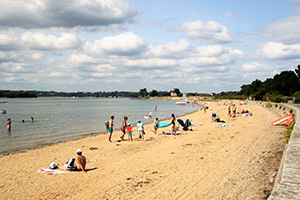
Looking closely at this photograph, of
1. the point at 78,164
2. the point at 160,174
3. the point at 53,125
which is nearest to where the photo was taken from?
the point at 160,174

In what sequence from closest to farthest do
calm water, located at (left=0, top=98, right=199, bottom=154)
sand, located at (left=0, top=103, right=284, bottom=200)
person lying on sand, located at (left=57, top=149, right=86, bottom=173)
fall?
sand, located at (left=0, top=103, right=284, bottom=200)
person lying on sand, located at (left=57, top=149, right=86, bottom=173)
calm water, located at (left=0, top=98, right=199, bottom=154)

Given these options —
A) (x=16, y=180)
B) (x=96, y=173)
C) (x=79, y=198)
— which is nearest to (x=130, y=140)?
(x=96, y=173)

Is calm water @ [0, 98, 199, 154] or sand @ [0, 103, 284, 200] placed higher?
sand @ [0, 103, 284, 200]

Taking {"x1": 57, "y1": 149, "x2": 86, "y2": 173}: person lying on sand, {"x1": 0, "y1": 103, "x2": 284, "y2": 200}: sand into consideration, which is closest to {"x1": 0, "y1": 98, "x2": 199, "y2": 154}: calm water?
{"x1": 0, "y1": 103, "x2": 284, "y2": 200}: sand

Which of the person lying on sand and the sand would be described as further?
the person lying on sand

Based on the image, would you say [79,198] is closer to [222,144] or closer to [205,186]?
[205,186]

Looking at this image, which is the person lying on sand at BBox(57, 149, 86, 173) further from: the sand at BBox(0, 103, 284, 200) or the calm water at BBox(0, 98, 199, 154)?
the calm water at BBox(0, 98, 199, 154)

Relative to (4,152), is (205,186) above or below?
above

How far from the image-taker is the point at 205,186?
6.95 meters

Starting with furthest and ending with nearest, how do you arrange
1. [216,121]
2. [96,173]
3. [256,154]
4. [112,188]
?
[216,121], [256,154], [96,173], [112,188]

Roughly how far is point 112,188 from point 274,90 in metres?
83.9

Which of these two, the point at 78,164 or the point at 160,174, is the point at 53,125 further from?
the point at 160,174

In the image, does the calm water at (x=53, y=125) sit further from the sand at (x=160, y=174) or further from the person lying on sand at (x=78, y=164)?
the person lying on sand at (x=78, y=164)

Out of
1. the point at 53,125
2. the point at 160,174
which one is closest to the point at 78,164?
the point at 160,174
